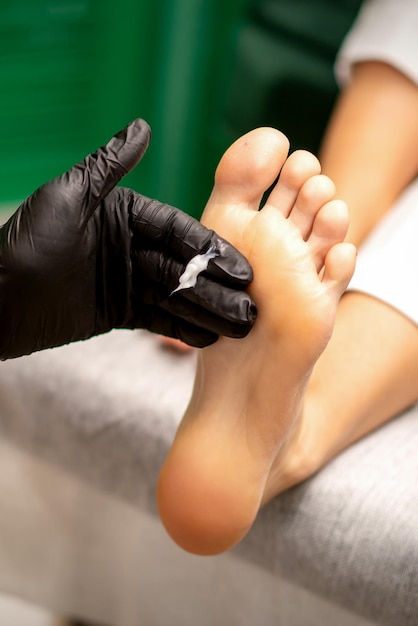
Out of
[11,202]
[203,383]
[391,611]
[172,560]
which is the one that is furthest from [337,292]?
[11,202]

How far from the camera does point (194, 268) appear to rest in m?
0.62

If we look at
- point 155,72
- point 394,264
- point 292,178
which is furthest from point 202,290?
point 155,72

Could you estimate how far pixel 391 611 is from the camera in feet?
2.29

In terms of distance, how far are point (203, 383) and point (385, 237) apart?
0.27m

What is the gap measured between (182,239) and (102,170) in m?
0.08

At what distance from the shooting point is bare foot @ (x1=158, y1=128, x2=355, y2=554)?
0.60 meters

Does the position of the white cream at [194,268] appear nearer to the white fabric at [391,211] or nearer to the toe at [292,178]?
the toe at [292,178]

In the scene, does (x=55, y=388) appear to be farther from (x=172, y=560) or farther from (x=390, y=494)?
(x=390, y=494)

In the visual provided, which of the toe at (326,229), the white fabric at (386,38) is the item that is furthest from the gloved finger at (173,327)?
the white fabric at (386,38)

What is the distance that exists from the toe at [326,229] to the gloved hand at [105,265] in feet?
0.21

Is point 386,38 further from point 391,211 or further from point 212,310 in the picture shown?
point 212,310

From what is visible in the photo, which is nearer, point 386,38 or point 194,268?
point 194,268

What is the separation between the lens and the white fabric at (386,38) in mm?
893

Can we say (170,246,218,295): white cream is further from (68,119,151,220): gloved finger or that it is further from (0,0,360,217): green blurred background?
(0,0,360,217): green blurred background
